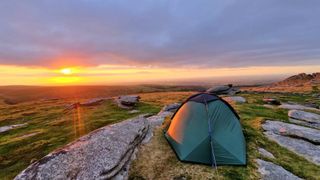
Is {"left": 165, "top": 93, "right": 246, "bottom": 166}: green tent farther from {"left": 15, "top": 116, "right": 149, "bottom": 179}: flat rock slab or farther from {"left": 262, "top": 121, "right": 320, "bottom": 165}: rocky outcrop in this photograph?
{"left": 262, "top": 121, "right": 320, "bottom": 165}: rocky outcrop

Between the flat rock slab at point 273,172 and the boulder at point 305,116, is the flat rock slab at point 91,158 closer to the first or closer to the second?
the flat rock slab at point 273,172

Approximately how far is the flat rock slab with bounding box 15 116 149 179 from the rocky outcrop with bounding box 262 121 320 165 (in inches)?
447

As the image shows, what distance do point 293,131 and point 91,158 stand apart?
16.5 meters

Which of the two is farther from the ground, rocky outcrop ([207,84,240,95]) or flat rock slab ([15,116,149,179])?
rocky outcrop ([207,84,240,95])

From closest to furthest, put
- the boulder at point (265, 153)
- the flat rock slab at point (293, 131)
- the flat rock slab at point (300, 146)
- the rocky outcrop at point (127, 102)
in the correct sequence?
the boulder at point (265, 153) → the flat rock slab at point (300, 146) → the flat rock slab at point (293, 131) → the rocky outcrop at point (127, 102)

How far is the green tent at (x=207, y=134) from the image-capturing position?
15.3 m

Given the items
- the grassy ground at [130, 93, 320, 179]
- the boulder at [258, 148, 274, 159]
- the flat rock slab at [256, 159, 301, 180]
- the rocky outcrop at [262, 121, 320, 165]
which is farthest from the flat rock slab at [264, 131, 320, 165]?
the flat rock slab at [256, 159, 301, 180]

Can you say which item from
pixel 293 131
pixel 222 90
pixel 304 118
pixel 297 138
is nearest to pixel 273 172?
pixel 297 138

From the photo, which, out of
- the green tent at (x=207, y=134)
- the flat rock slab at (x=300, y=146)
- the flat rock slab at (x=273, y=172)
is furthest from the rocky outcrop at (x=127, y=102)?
the flat rock slab at (x=273, y=172)

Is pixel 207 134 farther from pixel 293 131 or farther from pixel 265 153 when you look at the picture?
pixel 293 131

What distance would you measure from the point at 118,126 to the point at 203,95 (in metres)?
6.94

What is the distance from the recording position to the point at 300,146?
712 inches

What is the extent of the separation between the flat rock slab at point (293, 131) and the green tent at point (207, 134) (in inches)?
193

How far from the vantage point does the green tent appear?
15.3m
